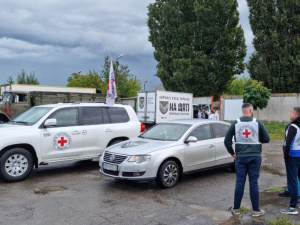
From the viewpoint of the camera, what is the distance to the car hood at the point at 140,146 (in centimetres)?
717

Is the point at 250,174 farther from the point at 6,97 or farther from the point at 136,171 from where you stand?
the point at 6,97

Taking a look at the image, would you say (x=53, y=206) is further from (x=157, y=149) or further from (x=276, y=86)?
(x=276, y=86)

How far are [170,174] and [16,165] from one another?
136 inches

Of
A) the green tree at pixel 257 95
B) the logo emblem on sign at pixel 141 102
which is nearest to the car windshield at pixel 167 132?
the logo emblem on sign at pixel 141 102

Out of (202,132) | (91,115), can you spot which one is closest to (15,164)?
(91,115)

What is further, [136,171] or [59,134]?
[59,134]

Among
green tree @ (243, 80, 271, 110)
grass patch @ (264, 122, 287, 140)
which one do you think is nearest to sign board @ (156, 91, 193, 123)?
green tree @ (243, 80, 271, 110)

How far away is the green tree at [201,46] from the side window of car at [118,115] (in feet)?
80.4

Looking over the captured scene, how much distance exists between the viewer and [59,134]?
839 centimetres

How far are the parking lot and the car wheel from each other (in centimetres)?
14

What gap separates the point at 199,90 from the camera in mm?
34531

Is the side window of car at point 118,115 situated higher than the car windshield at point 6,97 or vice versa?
the car windshield at point 6,97

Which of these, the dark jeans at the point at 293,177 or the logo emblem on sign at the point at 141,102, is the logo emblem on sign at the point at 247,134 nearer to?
the dark jeans at the point at 293,177

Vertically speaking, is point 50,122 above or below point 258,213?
above
